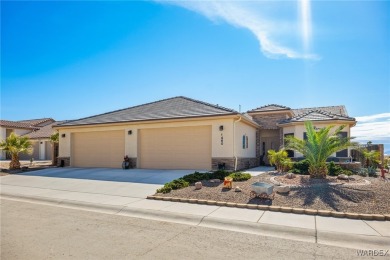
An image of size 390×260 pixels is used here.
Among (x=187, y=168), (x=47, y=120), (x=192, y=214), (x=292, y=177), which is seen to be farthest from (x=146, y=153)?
(x=47, y=120)

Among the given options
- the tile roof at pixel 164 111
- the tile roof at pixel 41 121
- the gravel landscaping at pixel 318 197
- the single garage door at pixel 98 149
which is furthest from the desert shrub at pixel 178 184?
the tile roof at pixel 41 121

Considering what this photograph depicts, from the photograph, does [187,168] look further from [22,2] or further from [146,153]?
[22,2]

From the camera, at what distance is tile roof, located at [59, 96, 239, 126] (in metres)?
15.4

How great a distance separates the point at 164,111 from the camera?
17516 millimetres

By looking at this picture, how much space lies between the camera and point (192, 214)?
6387 mm

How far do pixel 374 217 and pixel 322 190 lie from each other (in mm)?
2252

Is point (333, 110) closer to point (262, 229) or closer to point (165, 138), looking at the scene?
point (165, 138)

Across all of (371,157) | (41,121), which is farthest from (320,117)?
(41,121)

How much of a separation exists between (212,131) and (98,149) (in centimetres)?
930

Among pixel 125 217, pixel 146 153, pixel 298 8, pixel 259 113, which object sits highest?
pixel 298 8

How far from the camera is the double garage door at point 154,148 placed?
15.2 m

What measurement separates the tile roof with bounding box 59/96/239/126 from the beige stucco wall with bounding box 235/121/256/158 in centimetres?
176

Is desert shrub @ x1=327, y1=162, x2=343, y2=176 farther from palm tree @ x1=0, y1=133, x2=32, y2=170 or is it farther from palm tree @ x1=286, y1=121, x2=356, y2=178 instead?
palm tree @ x1=0, y1=133, x2=32, y2=170

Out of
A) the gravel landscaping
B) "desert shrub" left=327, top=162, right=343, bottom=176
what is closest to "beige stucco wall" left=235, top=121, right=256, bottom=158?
"desert shrub" left=327, top=162, right=343, bottom=176
